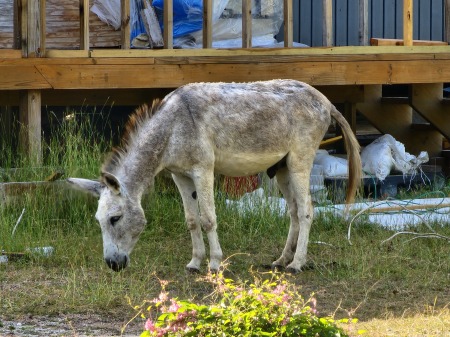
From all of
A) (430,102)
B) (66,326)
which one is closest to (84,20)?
(66,326)

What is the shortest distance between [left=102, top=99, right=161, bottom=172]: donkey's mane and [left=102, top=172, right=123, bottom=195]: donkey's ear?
1.10 feet

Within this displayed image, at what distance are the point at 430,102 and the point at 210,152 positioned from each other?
6228 mm

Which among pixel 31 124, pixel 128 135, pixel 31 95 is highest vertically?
pixel 31 95

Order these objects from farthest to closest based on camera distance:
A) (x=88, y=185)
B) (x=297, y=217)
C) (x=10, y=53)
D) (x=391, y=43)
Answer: (x=391, y=43), (x=10, y=53), (x=297, y=217), (x=88, y=185)

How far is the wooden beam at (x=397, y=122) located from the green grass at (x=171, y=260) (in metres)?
4.13

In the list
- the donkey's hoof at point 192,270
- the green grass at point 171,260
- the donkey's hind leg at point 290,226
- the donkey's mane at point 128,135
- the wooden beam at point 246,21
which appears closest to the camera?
the green grass at point 171,260

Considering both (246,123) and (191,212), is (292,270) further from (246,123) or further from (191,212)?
(246,123)

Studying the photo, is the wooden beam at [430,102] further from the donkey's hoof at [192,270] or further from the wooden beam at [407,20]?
the donkey's hoof at [192,270]

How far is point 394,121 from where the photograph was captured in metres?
15.0

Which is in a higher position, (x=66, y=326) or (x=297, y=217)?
(x=297, y=217)

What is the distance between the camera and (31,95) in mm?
11594

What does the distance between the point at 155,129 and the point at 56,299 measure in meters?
1.77

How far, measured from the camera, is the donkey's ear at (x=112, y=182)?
332 inches

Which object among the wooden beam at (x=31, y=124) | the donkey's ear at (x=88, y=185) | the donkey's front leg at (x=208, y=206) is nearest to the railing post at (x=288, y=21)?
the wooden beam at (x=31, y=124)
